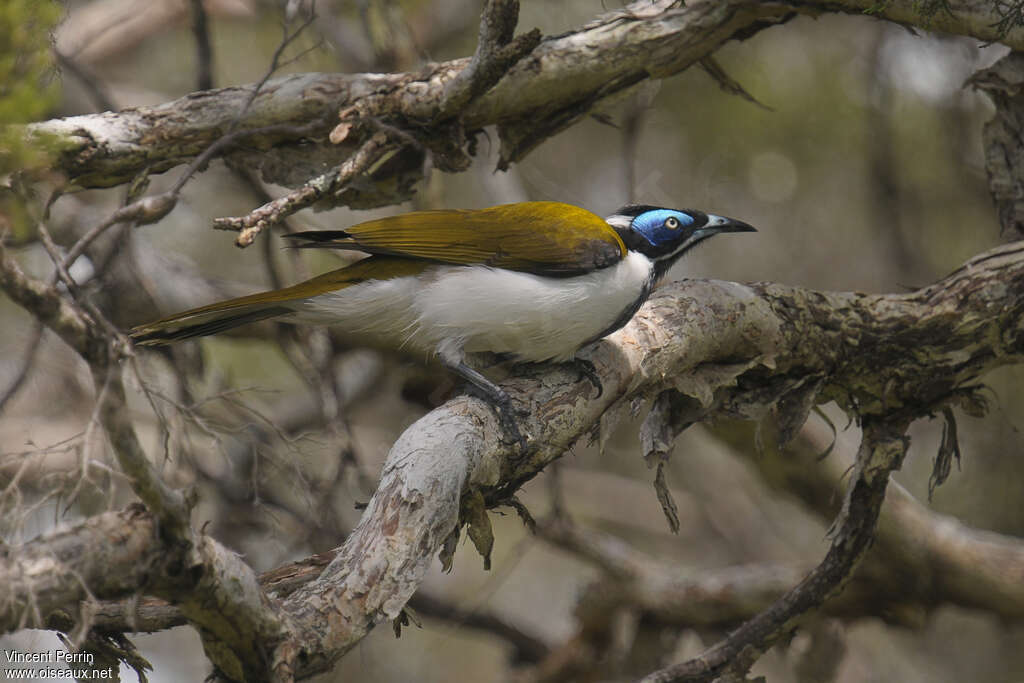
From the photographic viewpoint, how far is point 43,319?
5.58 feet

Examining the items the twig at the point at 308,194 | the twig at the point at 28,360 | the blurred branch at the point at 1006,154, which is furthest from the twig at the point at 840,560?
the twig at the point at 28,360

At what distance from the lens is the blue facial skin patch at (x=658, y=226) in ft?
14.6

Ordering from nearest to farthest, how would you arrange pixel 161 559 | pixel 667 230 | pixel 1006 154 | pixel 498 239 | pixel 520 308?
pixel 161 559 → pixel 520 308 → pixel 498 239 → pixel 1006 154 → pixel 667 230

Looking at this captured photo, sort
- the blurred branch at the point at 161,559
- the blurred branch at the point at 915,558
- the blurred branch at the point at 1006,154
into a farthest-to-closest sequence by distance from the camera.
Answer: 1. the blurred branch at the point at 915,558
2. the blurred branch at the point at 1006,154
3. the blurred branch at the point at 161,559

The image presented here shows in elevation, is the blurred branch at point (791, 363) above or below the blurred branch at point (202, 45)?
below

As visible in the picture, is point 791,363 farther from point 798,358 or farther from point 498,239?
point 498,239

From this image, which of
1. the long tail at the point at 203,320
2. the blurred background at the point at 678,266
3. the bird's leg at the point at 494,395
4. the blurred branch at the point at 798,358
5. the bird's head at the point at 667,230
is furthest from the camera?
the blurred background at the point at 678,266

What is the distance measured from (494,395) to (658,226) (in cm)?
149

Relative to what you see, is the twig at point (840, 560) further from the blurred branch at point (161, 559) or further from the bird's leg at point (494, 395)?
the blurred branch at point (161, 559)

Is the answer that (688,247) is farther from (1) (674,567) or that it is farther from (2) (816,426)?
(1) (674,567)

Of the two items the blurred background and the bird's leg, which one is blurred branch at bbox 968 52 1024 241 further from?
the bird's leg

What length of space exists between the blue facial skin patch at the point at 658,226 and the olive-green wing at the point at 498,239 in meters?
0.28

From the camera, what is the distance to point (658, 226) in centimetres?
446

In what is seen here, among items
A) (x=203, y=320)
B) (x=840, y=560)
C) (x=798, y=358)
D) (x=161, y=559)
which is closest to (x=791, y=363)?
(x=798, y=358)
